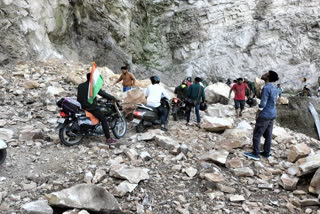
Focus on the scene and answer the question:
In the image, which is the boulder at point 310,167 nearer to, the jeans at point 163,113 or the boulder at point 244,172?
the boulder at point 244,172

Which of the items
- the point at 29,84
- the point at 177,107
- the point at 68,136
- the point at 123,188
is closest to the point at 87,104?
the point at 68,136

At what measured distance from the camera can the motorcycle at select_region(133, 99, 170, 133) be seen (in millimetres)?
5758

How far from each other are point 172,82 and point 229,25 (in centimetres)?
905

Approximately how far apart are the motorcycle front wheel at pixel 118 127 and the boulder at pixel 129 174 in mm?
1731

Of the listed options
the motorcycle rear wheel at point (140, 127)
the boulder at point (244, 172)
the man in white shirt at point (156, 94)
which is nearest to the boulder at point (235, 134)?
the man in white shirt at point (156, 94)

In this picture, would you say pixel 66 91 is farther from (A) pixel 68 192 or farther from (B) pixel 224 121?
(A) pixel 68 192

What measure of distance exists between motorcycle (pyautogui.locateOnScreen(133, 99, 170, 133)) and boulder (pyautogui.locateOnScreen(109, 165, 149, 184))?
7.17 ft

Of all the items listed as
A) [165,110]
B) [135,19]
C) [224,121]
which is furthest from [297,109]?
[135,19]

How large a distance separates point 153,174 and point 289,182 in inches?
83.6

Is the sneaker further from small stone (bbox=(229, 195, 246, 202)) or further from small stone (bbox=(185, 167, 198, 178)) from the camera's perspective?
small stone (bbox=(229, 195, 246, 202))

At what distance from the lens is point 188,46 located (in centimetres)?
2525

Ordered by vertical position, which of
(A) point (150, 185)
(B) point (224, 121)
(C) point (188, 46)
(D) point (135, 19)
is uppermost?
(D) point (135, 19)

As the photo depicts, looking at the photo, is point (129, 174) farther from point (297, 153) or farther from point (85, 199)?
point (297, 153)

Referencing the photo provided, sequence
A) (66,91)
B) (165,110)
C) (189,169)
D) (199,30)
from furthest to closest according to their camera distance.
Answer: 1. (199,30)
2. (66,91)
3. (165,110)
4. (189,169)
